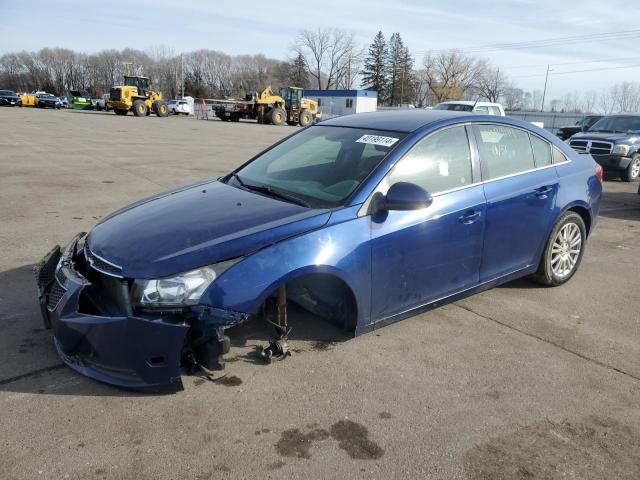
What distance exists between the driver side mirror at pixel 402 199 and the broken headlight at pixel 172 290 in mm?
1206

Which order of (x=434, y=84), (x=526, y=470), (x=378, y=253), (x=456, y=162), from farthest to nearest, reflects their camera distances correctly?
1. (x=434, y=84)
2. (x=456, y=162)
3. (x=378, y=253)
4. (x=526, y=470)

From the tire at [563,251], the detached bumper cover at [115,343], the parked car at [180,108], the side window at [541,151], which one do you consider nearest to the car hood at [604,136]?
the tire at [563,251]

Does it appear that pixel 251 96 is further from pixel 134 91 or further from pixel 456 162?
pixel 456 162

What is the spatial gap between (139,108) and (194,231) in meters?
41.8

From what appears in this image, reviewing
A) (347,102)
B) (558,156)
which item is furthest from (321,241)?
(347,102)

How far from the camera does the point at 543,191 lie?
4301 millimetres

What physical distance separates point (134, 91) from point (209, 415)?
142ft

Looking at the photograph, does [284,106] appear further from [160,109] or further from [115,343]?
[115,343]

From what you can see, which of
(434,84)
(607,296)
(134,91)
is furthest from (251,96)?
(434,84)

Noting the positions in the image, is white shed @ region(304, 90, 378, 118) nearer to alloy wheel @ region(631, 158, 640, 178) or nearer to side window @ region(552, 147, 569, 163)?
alloy wheel @ region(631, 158, 640, 178)

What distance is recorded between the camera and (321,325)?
154 inches

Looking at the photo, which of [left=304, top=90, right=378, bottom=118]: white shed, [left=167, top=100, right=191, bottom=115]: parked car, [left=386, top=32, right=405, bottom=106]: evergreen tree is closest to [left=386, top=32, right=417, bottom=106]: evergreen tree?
[left=386, top=32, right=405, bottom=106]: evergreen tree

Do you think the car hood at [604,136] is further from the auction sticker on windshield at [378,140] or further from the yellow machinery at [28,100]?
the yellow machinery at [28,100]

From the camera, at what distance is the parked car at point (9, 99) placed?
53438mm
